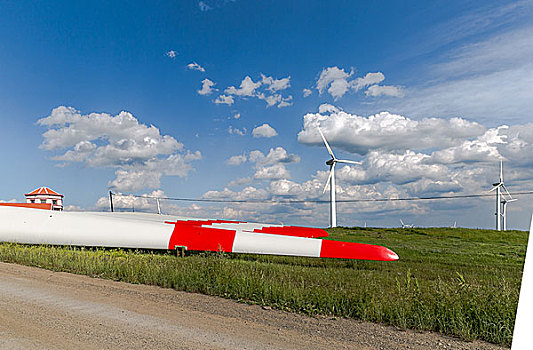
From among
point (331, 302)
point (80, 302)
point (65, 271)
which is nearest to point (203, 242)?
point (65, 271)

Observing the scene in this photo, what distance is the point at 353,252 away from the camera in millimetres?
12656

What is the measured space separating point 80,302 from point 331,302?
428 centimetres

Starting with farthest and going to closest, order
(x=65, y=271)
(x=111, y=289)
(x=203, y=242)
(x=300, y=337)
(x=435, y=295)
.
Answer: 1. (x=203, y=242)
2. (x=65, y=271)
3. (x=111, y=289)
4. (x=435, y=295)
5. (x=300, y=337)

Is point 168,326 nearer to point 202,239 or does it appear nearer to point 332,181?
point 202,239

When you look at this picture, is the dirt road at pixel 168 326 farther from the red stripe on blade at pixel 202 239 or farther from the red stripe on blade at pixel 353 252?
the red stripe on blade at pixel 353 252

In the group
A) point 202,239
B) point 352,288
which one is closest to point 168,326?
point 352,288

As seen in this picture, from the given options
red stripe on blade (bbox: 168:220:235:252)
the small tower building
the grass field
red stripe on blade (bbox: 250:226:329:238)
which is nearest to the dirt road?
the grass field

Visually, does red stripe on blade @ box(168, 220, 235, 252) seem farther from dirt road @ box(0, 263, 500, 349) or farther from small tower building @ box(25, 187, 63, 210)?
small tower building @ box(25, 187, 63, 210)

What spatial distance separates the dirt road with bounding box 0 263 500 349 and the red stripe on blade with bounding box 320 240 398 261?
6270 mm

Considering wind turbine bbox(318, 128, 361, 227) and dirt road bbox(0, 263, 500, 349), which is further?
wind turbine bbox(318, 128, 361, 227)

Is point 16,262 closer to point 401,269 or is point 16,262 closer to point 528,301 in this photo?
point 401,269

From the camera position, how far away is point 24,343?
4766 mm

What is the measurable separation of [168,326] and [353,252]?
8329 millimetres

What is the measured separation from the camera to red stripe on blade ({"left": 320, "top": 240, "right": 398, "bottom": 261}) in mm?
12508
